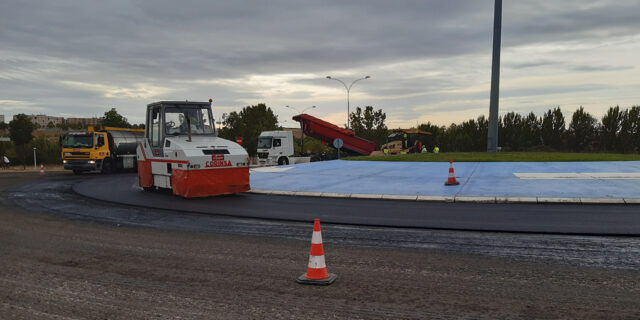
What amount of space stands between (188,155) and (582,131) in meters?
48.4

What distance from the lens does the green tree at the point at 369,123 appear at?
74812 mm

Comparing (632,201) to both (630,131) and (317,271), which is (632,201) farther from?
(630,131)

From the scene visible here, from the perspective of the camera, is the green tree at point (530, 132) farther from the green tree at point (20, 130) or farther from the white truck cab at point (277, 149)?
the green tree at point (20, 130)

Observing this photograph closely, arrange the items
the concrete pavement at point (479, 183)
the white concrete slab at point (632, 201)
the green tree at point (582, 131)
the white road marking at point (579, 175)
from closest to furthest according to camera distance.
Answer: the white concrete slab at point (632, 201) → the concrete pavement at point (479, 183) → the white road marking at point (579, 175) → the green tree at point (582, 131)

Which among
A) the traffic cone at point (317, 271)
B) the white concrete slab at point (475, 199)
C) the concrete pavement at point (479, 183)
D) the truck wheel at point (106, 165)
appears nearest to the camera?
the traffic cone at point (317, 271)

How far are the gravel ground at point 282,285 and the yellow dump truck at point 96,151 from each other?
19.5 m

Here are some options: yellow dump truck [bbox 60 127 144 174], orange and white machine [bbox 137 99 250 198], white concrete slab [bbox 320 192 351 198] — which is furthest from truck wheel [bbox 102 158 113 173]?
white concrete slab [bbox 320 192 351 198]

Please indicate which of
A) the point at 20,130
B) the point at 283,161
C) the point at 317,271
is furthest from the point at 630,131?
the point at 20,130

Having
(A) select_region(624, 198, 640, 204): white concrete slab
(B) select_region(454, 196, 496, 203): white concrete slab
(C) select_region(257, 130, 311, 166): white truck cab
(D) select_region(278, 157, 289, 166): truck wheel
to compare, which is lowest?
(B) select_region(454, 196, 496, 203): white concrete slab

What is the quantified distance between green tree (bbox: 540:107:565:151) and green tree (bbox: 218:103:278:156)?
133 ft

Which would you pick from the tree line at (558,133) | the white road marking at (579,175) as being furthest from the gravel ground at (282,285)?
the tree line at (558,133)

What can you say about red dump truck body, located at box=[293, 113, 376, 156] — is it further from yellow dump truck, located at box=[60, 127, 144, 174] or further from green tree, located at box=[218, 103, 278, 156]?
green tree, located at box=[218, 103, 278, 156]

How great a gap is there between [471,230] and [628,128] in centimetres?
4744

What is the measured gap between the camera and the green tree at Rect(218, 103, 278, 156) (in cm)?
7144
